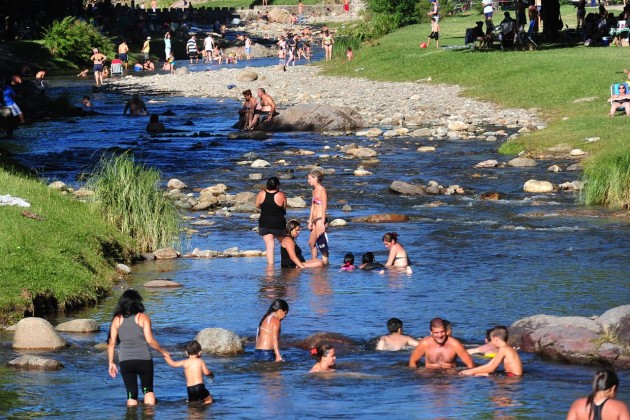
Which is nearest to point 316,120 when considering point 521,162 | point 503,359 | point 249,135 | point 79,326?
point 249,135

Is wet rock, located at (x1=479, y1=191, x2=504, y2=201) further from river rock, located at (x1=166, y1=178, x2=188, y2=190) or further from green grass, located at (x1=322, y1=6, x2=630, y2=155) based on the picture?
river rock, located at (x1=166, y1=178, x2=188, y2=190)

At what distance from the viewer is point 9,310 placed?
649 inches

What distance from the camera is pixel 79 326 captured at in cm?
1628

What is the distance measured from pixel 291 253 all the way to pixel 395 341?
547 cm

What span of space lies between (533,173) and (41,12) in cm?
5009

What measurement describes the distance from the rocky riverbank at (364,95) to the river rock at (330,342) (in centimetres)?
2223

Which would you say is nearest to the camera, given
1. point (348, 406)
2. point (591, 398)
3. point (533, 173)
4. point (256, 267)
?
point (591, 398)

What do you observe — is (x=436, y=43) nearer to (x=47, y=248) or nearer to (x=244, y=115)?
(x=244, y=115)

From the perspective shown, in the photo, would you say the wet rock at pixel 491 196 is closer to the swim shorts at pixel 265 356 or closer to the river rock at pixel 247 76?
the swim shorts at pixel 265 356

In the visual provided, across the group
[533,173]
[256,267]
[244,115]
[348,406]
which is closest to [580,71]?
[244,115]

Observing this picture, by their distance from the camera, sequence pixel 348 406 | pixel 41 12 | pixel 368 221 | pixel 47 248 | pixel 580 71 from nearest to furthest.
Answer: pixel 348 406
pixel 47 248
pixel 368 221
pixel 580 71
pixel 41 12

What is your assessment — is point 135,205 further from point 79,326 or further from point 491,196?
point 491,196

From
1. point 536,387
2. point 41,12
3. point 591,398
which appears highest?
point 41,12

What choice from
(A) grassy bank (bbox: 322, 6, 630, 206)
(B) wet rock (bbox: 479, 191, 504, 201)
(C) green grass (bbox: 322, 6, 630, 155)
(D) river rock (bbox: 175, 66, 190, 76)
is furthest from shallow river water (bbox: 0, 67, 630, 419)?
(D) river rock (bbox: 175, 66, 190, 76)
